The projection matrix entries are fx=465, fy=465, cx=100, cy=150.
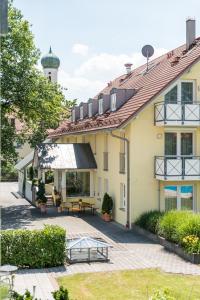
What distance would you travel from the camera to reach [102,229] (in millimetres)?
24531

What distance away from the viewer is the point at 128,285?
590 inches

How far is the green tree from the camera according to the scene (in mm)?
30203

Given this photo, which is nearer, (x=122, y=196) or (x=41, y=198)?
(x=122, y=196)

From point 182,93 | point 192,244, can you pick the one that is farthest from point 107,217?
point 192,244

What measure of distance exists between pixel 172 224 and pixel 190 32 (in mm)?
Result: 13717

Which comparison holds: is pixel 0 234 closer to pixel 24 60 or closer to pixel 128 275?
pixel 128 275

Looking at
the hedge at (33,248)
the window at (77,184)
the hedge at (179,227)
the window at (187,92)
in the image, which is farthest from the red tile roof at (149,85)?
the hedge at (33,248)

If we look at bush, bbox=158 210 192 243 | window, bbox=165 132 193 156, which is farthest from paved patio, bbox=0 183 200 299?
window, bbox=165 132 193 156

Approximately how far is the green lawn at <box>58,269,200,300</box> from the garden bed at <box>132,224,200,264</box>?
1954 mm

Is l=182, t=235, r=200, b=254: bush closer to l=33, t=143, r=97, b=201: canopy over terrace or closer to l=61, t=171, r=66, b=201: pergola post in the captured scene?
l=33, t=143, r=97, b=201: canopy over terrace

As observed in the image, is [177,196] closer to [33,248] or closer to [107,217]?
[107,217]

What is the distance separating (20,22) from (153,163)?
45.1 feet

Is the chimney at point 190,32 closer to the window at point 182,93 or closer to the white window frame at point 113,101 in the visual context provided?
the window at point 182,93

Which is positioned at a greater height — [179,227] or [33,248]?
[179,227]
